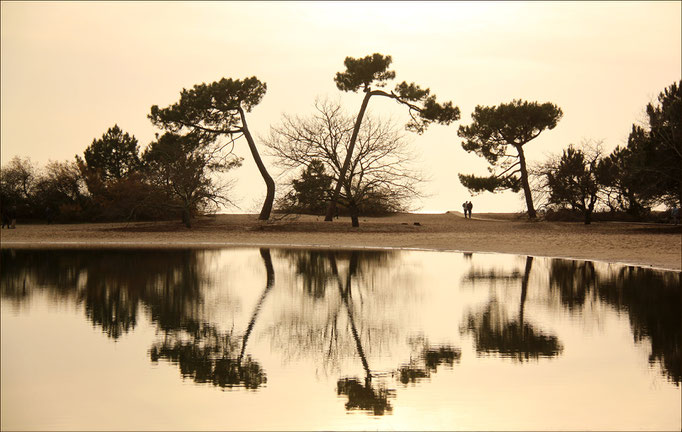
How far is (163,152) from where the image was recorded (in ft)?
169

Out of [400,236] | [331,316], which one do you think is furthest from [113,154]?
[331,316]

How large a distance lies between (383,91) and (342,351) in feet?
132

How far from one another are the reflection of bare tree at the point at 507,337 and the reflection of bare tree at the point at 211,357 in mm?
3416

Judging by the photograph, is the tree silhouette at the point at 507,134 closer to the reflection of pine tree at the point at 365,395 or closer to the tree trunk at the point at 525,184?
the tree trunk at the point at 525,184

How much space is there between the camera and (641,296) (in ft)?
59.7

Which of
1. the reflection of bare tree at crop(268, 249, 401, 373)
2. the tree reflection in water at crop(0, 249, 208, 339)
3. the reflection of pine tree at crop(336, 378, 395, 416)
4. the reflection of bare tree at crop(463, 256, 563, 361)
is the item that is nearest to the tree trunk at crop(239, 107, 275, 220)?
the tree reflection in water at crop(0, 249, 208, 339)

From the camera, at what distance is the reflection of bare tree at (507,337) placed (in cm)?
1225

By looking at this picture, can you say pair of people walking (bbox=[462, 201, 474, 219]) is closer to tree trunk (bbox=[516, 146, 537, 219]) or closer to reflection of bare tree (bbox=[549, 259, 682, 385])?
tree trunk (bbox=[516, 146, 537, 219])

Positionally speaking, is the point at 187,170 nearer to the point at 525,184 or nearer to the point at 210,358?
the point at 525,184

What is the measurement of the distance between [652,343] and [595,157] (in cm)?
3878

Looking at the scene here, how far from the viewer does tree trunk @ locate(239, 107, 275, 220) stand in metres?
52.2

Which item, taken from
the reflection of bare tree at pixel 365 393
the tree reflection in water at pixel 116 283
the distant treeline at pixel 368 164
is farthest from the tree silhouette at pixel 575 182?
the reflection of bare tree at pixel 365 393

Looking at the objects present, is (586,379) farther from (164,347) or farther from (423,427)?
(164,347)

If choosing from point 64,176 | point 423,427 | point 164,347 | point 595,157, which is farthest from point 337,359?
point 64,176
